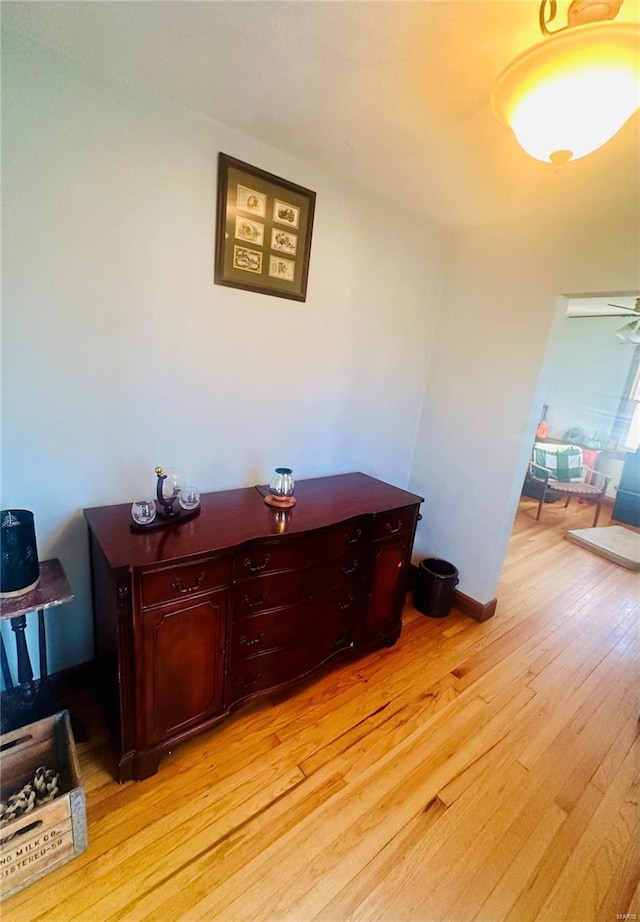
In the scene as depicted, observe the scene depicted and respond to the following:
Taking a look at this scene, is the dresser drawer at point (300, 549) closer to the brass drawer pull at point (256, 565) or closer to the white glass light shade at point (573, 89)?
the brass drawer pull at point (256, 565)

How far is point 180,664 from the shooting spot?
1311mm

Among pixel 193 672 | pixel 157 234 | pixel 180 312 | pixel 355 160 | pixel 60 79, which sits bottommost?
pixel 193 672

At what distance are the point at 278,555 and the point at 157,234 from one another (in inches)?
52.1

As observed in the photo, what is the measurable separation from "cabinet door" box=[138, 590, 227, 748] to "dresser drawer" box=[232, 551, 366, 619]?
0.30 feet

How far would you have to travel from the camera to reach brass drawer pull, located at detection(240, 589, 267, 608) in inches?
56.3

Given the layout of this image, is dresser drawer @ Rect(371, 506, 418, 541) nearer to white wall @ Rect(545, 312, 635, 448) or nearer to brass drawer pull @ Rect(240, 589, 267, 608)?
brass drawer pull @ Rect(240, 589, 267, 608)

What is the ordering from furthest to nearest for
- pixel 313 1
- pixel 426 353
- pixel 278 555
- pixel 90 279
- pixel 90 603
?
pixel 426 353 → pixel 90 603 → pixel 278 555 → pixel 90 279 → pixel 313 1

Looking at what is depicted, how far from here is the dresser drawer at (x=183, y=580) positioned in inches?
46.3

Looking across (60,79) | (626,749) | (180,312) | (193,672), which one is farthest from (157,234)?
(626,749)

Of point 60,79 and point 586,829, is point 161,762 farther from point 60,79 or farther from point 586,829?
point 60,79

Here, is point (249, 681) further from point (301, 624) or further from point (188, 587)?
point (188, 587)

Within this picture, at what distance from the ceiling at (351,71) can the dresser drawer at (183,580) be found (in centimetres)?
157

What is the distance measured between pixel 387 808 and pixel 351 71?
2477 millimetres

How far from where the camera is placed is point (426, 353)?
98.3 inches
